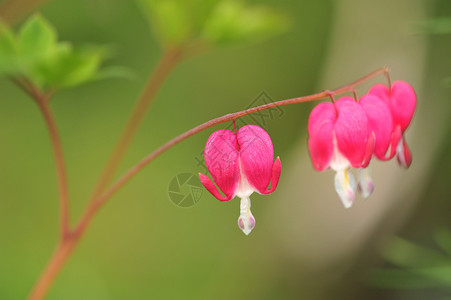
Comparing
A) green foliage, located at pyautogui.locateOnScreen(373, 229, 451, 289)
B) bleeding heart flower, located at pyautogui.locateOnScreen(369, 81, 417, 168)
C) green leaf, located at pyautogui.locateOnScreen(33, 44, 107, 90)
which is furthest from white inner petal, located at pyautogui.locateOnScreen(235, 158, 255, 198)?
green foliage, located at pyautogui.locateOnScreen(373, 229, 451, 289)

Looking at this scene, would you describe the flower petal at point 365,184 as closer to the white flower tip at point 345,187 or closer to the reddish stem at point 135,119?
the white flower tip at point 345,187

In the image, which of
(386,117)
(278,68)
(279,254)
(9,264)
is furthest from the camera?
(278,68)

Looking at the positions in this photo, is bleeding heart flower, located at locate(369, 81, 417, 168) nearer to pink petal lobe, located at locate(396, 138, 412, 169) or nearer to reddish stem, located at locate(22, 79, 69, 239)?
pink petal lobe, located at locate(396, 138, 412, 169)

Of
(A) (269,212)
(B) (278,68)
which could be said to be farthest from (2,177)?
(B) (278,68)

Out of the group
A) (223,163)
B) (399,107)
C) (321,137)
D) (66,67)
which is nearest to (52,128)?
(66,67)

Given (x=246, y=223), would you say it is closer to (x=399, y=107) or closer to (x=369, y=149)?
(x=369, y=149)

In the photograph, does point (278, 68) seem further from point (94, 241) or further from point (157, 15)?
point (157, 15)
